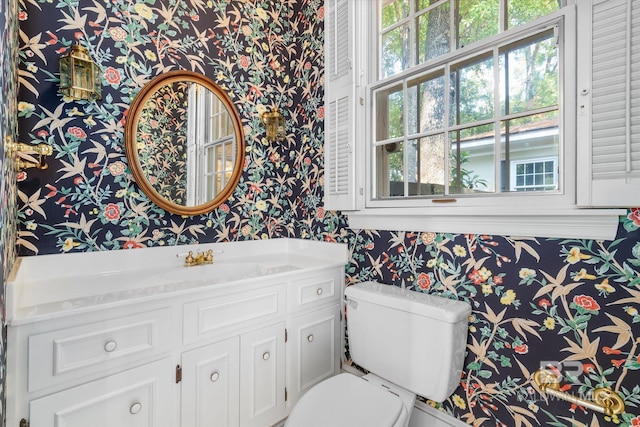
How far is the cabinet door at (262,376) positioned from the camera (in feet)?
4.67

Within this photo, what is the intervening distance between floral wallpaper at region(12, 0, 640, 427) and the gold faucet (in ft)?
0.33

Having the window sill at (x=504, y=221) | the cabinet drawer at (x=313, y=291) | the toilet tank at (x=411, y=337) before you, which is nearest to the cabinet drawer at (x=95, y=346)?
the cabinet drawer at (x=313, y=291)

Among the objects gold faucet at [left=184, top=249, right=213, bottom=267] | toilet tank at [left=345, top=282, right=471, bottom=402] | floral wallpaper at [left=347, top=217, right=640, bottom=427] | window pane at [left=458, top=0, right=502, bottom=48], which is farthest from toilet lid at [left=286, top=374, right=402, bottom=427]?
window pane at [left=458, top=0, right=502, bottom=48]

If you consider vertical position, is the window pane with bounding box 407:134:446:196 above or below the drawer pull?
above

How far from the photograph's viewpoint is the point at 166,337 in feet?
3.94

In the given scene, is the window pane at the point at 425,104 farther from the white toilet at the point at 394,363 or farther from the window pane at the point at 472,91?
the white toilet at the point at 394,363

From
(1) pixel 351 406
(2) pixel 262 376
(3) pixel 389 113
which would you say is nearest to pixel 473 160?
(3) pixel 389 113

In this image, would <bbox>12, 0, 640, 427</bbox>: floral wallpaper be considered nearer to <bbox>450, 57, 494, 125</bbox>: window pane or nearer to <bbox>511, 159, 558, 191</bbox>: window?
<bbox>511, 159, 558, 191</bbox>: window

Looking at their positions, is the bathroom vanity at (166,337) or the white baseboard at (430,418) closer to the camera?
the bathroom vanity at (166,337)

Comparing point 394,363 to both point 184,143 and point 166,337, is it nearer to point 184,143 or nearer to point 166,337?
point 166,337

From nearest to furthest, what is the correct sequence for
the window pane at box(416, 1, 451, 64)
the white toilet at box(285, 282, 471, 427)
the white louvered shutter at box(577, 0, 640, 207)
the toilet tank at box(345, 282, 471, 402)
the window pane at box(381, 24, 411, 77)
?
the white louvered shutter at box(577, 0, 640, 207) < the white toilet at box(285, 282, 471, 427) < the toilet tank at box(345, 282, 471, 402) < the window pane at box(416, 1, 451, 64) < the window pane at box(381, 24, 411, 77)

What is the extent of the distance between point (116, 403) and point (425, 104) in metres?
1.77

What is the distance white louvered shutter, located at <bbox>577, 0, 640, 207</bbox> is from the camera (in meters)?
0.96

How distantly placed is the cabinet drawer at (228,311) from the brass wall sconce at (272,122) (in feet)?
3.32
